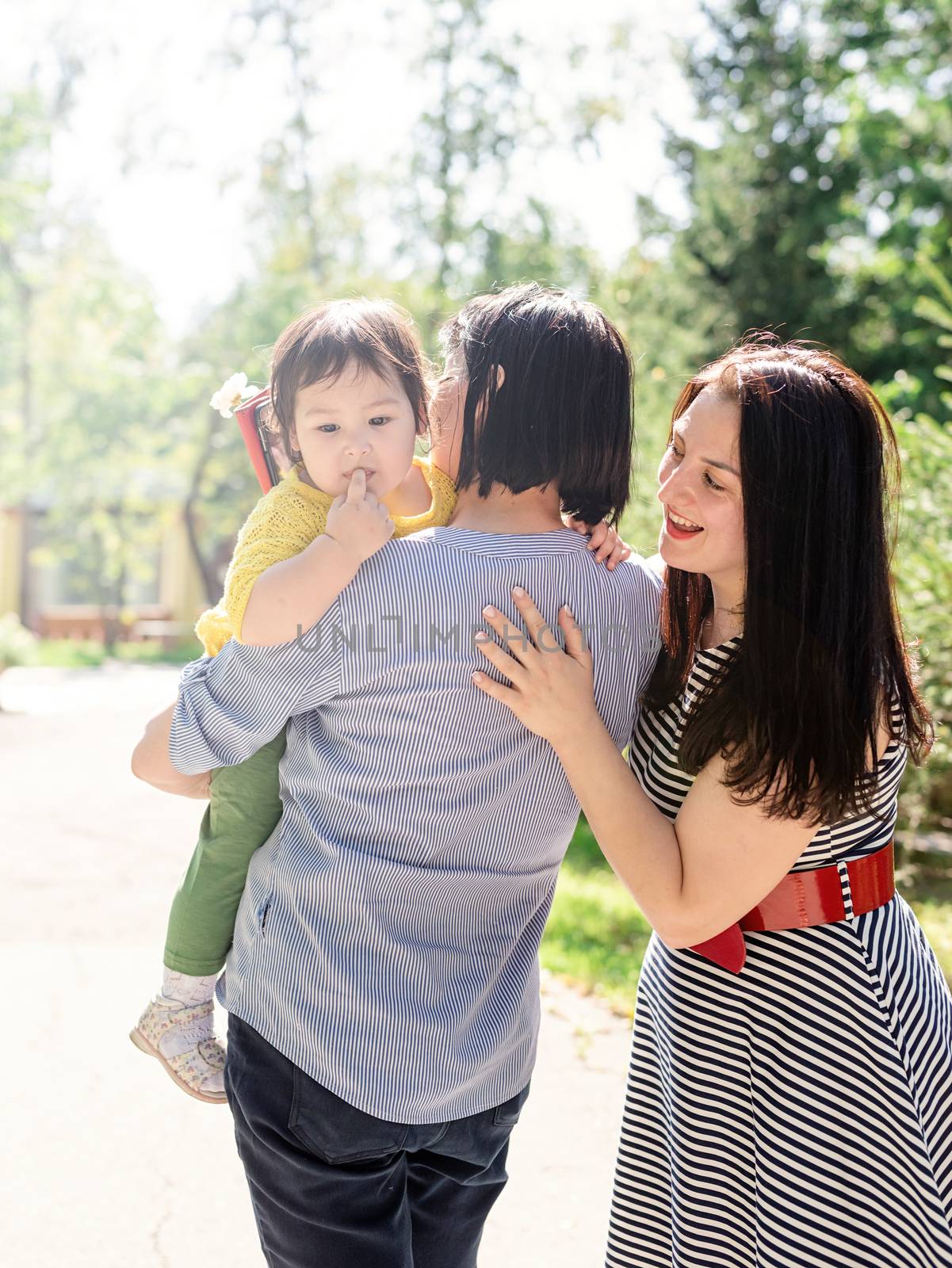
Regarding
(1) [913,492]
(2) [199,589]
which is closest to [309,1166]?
(1) [913,492]

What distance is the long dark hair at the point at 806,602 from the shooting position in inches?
67.8

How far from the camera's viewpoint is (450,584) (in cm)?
164

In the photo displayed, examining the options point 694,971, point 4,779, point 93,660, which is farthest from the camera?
point 93,660

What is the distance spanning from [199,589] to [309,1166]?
34.6 meters

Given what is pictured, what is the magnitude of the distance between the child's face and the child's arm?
0.67ft

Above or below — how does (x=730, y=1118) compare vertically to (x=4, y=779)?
above

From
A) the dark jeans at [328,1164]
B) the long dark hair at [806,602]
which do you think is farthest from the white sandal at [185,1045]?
the long dark hair at [806,602]

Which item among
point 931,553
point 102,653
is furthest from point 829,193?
point 102,653

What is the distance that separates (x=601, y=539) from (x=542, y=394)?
28 centimetres

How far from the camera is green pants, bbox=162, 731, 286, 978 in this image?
1.92 meters

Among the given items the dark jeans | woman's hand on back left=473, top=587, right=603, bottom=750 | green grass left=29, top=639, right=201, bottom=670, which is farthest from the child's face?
green grass left=29, top=639, right=201, bottom=670

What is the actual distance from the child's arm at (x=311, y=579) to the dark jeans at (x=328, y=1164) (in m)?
0.62

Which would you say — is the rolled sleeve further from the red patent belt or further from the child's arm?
the red patent belt

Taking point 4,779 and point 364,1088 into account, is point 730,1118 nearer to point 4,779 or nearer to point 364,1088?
point 364,1088
